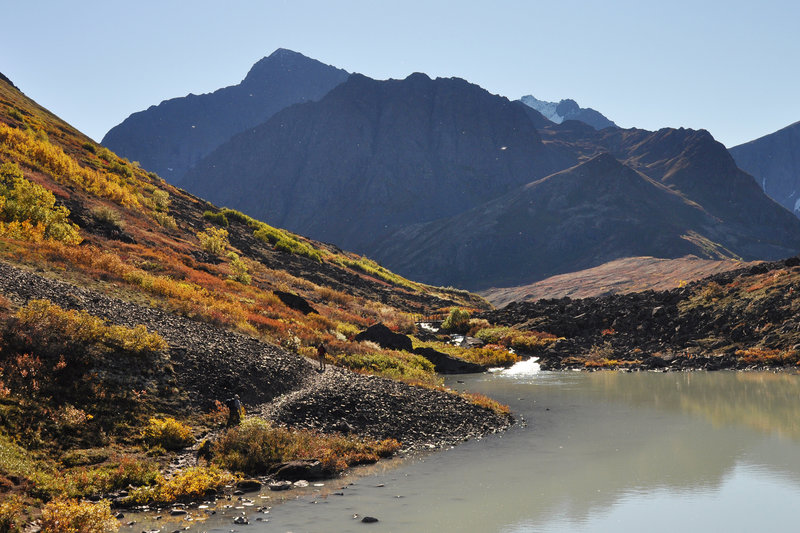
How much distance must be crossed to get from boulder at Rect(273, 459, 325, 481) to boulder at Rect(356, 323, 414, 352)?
81.0ft

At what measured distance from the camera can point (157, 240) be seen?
166 ft

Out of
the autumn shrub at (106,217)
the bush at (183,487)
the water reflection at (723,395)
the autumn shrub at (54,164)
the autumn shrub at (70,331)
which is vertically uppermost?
the autumn shrub at (54,164)

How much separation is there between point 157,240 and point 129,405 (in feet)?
116

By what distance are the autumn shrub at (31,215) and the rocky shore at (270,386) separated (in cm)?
925

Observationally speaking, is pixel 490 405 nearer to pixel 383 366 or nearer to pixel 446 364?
pixel 383 366

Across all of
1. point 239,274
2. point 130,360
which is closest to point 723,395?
point 130,360

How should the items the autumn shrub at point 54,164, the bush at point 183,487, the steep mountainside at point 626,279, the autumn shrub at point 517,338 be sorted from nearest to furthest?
the bush at point 183,487 → the autumn shrub at point 517,338 → the autumn shrub at point 54,164 → the steep mountainside at point 626,279

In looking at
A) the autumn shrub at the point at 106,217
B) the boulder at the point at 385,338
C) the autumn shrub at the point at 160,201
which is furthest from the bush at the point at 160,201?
the boulder at the point at 385,338

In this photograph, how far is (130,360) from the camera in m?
20.0

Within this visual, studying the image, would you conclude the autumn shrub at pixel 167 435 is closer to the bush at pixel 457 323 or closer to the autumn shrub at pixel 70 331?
the autumn shrub at pixel 70 331

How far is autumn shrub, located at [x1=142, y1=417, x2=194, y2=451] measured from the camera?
16.9 metres

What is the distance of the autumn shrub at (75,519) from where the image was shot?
429 inches

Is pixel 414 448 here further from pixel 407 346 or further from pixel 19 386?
pixel 407 346

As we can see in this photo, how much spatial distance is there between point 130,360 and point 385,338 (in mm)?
24109
